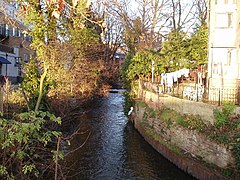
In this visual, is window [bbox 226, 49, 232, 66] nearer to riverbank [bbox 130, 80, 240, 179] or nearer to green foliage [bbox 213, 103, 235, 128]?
riverbank [bbox 130, 80, 240, 179]

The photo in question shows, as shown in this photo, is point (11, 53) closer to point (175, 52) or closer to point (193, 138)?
point (175, 52)

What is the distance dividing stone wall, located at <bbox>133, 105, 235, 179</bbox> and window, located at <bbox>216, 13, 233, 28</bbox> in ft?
25.4

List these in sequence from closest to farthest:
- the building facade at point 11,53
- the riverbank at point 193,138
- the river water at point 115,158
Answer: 1. the riverbank at point 193,138
2. the river water at point 115,158
3. the building facade at point 11,53

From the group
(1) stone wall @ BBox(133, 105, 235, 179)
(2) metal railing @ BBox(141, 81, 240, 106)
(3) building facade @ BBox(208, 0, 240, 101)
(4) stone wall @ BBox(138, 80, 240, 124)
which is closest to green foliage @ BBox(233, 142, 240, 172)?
(1) stone wall @ BBox(133, 105, 235, 179)

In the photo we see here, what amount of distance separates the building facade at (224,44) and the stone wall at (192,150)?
19.0ft

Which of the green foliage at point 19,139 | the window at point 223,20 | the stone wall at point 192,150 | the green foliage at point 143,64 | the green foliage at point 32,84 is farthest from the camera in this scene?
the green foliage at point 143,64

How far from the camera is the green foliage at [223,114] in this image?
11.9 metres

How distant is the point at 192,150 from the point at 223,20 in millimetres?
10411

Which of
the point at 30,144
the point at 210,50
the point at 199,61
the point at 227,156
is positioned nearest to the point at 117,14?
the point at 30,144

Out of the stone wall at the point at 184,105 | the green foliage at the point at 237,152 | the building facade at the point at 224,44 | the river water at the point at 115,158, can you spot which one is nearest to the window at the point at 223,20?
the building facade at the point at 224,44

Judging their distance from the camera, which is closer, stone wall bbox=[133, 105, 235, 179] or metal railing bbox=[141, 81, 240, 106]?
stone wall bbox=[133, 105, 235, 179]

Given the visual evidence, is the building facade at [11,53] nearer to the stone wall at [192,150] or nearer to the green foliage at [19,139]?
A: the stone wall at [192,150]

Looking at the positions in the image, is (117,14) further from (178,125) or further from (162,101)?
(162,101)

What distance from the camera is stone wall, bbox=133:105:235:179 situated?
11.0 metres
